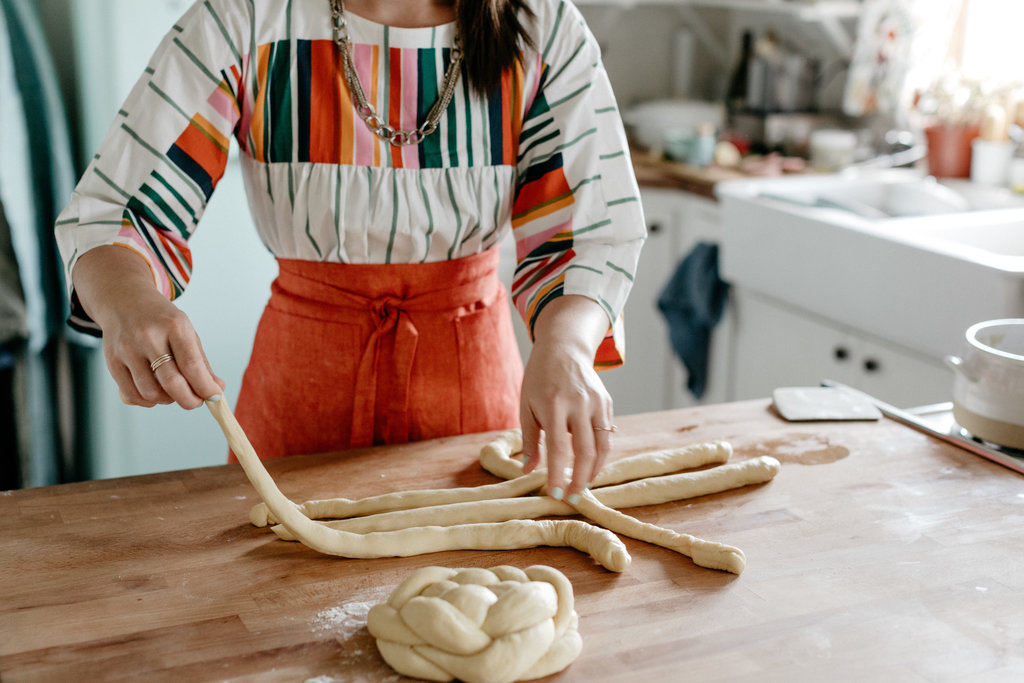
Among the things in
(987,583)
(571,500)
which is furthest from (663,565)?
(987,583)

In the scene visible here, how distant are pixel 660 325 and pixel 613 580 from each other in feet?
6.08

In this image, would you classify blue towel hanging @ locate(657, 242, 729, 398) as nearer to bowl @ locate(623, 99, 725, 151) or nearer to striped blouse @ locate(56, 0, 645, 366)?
bowl @ locate(623, 99, 725, 151)

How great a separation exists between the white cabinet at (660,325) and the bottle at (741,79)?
2.05 feet

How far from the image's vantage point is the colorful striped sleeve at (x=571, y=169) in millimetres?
1109

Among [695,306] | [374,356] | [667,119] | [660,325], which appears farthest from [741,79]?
[374,356]

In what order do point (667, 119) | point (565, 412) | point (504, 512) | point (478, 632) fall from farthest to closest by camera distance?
point (667, 119), point (504, 512), point (565, 412), point (478, 632)

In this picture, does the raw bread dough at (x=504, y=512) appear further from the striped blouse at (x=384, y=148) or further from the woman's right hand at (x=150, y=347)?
the striped blouse at (x=384, y=148)

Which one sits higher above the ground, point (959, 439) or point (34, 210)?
point (34, 210)

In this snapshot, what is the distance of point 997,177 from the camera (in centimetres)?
236

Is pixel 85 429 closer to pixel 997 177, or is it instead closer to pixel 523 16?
pixel 523 16

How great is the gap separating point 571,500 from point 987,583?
0.38 m

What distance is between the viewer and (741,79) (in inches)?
121

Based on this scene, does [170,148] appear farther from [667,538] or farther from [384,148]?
[667,538]

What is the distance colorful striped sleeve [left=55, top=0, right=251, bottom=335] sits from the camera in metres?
1.01
